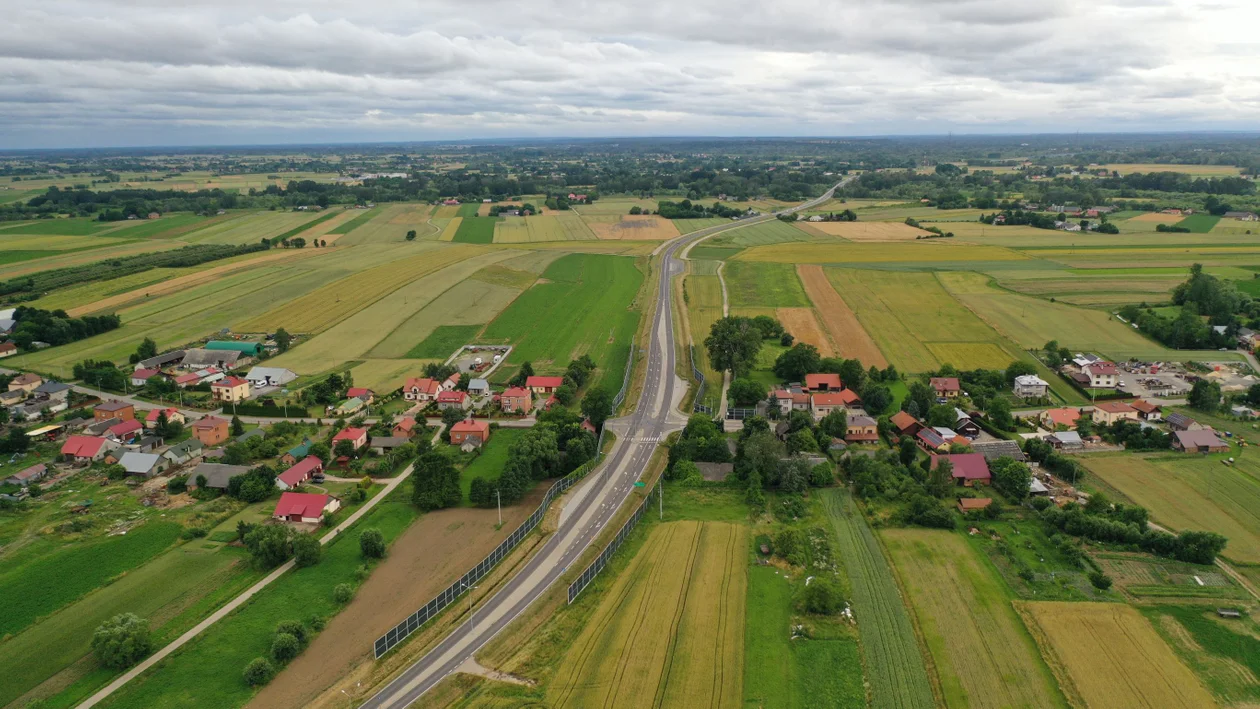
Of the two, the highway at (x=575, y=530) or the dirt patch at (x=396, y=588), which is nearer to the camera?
the dirt patch at (x=396, y=588)

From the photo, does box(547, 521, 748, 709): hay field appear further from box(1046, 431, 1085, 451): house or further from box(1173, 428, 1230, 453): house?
box(1173, 428, 1230, 453): house

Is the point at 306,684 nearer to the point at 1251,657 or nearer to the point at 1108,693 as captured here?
Answer: the point at 1108,693

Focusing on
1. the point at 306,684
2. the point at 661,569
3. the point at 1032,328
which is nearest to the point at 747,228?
the point at 1032,328

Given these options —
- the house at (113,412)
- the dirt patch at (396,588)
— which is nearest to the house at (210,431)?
the house at (113,412)

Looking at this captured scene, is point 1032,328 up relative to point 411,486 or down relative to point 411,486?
up

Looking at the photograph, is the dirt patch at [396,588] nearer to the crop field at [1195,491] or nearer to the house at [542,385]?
the house at [542,385]

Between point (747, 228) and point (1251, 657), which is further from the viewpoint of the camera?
point (747, 228)

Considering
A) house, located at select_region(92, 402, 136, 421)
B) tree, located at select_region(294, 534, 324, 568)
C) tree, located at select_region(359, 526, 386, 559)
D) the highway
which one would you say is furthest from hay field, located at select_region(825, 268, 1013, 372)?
house, located at select_region(92, 402, 136, 421)
